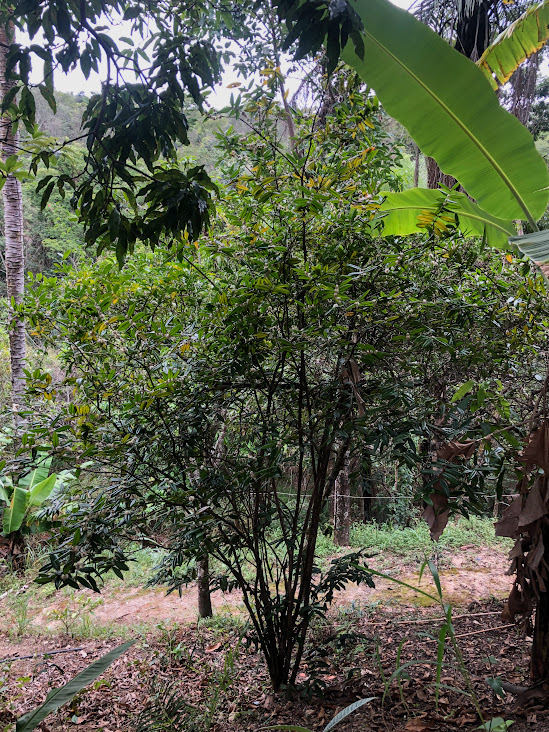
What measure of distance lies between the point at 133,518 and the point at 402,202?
6.84 ft

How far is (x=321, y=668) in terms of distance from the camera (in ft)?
8.73

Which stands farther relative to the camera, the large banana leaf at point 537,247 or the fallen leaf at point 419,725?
the fallen leaf at point 419,725

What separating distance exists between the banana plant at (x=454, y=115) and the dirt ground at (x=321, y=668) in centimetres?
207

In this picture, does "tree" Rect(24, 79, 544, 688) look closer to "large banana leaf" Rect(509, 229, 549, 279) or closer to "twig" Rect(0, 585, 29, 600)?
"large banana leaf" Rect(509, 229, 549, 279)

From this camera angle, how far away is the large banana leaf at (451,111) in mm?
2170

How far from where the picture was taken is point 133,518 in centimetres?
188

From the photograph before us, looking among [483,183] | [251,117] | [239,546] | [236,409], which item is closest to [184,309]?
[236,409]

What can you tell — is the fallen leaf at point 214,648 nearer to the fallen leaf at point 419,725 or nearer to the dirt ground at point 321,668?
the dirt ground at point 321,668

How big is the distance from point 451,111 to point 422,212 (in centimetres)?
48

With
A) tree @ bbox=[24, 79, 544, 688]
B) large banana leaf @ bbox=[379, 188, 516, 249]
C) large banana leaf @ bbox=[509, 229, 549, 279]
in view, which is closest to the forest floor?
tree @ bbox=[24, 79, 544, 688]

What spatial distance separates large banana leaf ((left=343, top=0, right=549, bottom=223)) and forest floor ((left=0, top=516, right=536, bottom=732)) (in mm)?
2092

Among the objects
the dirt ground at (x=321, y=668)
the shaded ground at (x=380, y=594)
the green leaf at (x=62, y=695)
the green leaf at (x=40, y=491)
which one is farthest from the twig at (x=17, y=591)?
the green leaf at (x=62, y=695)

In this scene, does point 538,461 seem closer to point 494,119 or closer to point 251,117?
point 494,119

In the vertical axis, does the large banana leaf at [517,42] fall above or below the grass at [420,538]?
above
